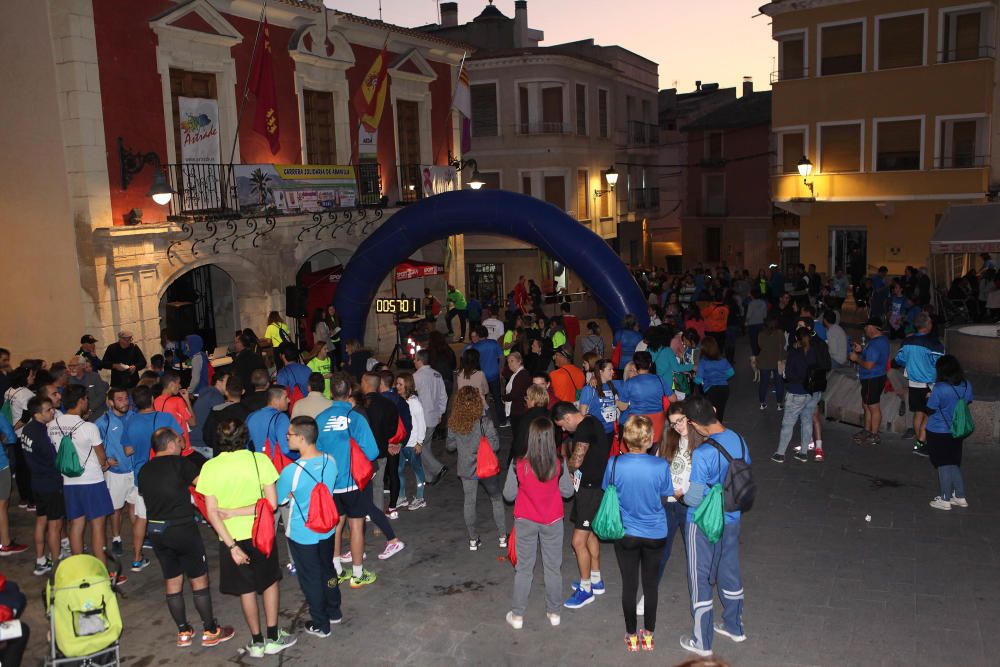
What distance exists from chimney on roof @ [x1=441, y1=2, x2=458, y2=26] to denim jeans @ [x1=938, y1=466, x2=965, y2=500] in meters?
33.3

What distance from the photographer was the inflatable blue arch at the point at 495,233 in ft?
48.7

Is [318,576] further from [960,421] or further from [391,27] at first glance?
[391,27]

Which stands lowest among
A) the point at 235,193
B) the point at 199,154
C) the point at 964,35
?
the point at 235,193

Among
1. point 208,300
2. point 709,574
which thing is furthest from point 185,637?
point 208,300

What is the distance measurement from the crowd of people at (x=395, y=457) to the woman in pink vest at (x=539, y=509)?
16mm

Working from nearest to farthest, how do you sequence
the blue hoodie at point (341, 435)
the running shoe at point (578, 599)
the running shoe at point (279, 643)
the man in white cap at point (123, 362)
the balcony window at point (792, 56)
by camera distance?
the running shoe at point (279, 643) < the running shoe at point (578, 599) < the blue hoodie at point (341, 435) < the man in white cap at point (123, 362) < the balcony window at point (792, 56)

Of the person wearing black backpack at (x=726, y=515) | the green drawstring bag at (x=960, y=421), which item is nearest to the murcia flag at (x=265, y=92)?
the person wearing black backpack at (x=726, y=515)

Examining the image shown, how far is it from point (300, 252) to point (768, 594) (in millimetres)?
13876

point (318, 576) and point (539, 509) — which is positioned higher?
point (539, 509)

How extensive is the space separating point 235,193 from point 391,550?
1013 cm

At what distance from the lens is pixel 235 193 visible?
17.0 m

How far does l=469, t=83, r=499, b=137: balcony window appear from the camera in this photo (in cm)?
3338

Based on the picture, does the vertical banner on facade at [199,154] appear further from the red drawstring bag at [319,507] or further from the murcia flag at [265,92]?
the red drawstring bag at [319,507]

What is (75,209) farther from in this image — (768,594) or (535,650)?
(768,594)
